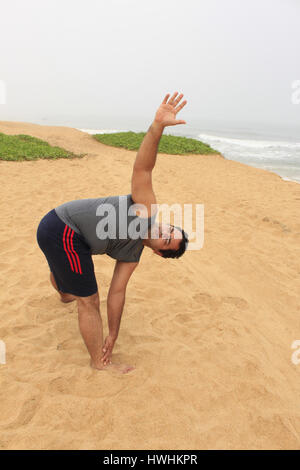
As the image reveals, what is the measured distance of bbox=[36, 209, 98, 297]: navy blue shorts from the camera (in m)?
2.21

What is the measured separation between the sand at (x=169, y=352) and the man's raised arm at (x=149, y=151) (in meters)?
1.31

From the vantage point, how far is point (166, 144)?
16.2 meters

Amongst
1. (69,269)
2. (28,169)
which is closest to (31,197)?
(28,169)

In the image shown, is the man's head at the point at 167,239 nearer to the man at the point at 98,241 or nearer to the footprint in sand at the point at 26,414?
the man at the point at 98,241

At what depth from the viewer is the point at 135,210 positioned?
2.12 m

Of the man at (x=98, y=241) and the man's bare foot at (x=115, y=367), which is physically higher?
the man at (x=98, y=241)

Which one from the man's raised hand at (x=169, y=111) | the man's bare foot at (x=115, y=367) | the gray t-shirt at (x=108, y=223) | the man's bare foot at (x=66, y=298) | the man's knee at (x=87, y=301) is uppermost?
the man's raised hand at (x=169, y=111)

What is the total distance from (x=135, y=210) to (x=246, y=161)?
664 inches

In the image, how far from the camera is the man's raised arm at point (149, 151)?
189 cm

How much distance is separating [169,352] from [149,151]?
168 centimetres

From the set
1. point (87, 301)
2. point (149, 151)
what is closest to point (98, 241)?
point (87, 301)

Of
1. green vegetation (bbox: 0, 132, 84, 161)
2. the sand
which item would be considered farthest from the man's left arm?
green vegetation (bbox: 0, 132, 84, 161)

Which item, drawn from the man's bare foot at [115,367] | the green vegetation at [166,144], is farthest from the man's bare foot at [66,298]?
the green vegetation at [166,144]

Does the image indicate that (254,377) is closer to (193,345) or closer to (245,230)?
(193,345)
